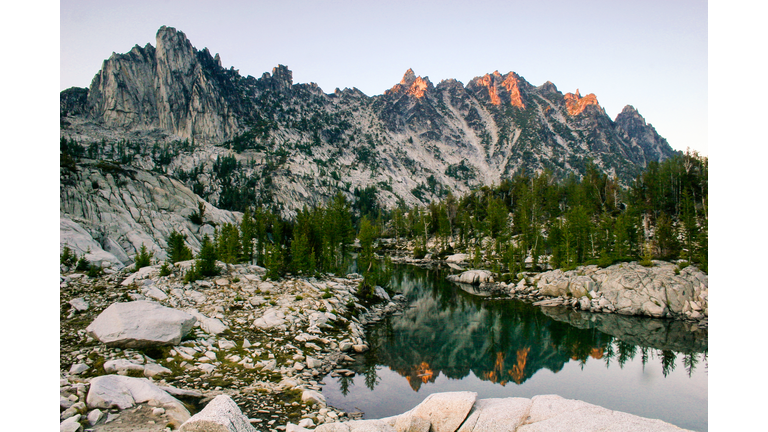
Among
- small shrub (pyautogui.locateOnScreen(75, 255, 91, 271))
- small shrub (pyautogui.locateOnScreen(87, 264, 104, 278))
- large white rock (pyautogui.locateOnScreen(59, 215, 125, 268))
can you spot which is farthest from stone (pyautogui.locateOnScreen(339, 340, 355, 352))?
large white rock (pyautogui.locateOnScreen(59, 215, 125, 268))

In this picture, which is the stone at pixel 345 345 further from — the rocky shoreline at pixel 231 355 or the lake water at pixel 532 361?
the lake water at pixel 532 361

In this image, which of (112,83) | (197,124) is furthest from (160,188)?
(112,83)

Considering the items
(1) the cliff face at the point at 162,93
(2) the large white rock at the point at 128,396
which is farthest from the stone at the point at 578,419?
(1) the cliff face at the point at 162,93

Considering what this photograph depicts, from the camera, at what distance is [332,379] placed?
16.8m

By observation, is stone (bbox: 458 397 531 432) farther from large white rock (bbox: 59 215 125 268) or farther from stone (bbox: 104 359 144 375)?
large white rock (bbox: 59 215 125 268)

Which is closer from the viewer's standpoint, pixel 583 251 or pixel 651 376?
pixel 651 376

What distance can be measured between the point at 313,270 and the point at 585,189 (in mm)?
74436

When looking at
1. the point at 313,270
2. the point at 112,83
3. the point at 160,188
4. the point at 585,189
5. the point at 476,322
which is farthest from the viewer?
the point at 112,83

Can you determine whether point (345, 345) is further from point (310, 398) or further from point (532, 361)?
point (532, 361)

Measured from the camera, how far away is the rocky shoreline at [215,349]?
32.1ft

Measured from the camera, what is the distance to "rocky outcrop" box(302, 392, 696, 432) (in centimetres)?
884

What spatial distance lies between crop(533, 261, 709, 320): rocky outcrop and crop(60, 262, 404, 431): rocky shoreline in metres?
23.0
